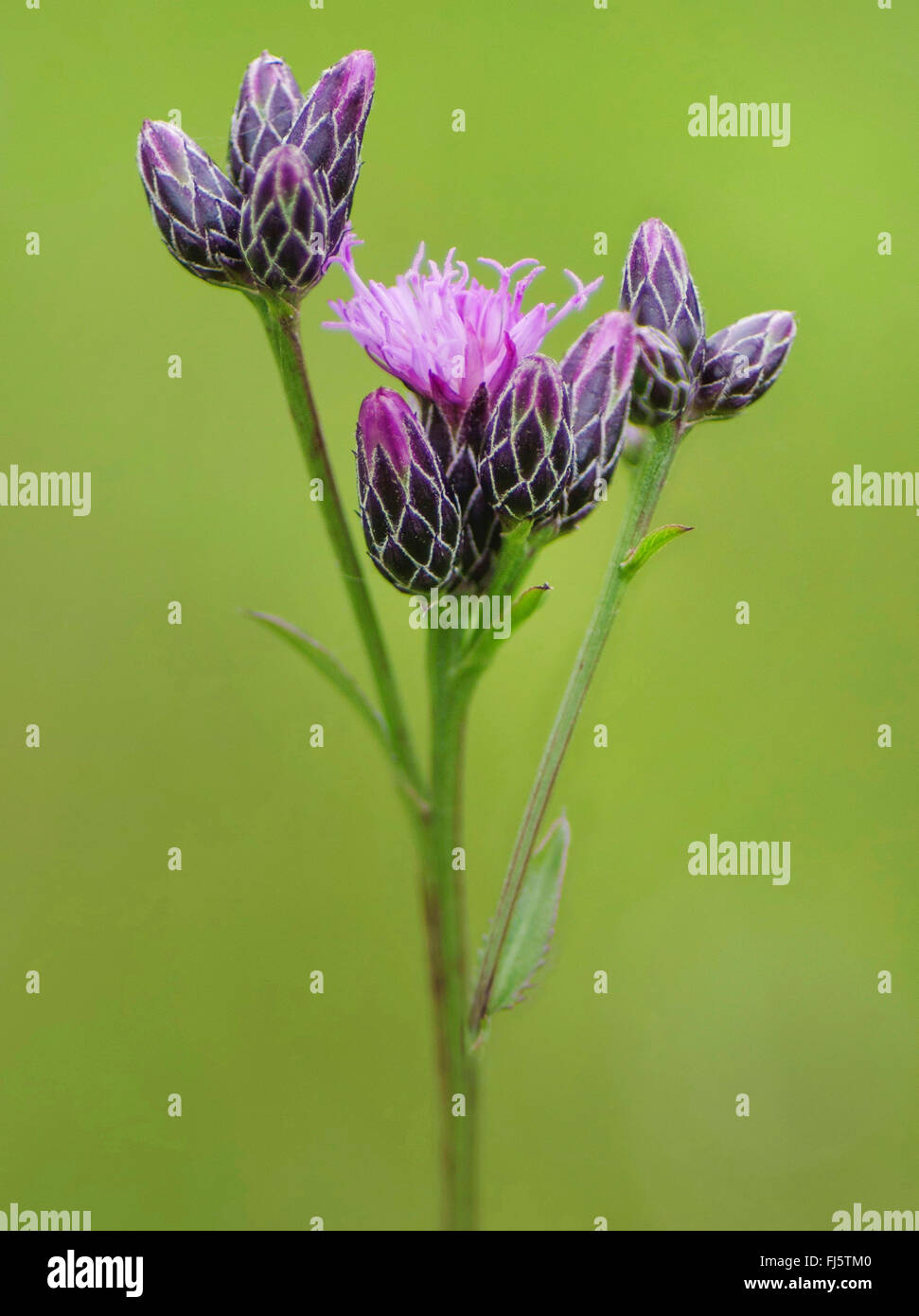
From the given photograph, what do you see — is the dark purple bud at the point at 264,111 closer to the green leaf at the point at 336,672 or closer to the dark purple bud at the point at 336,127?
the dark purple bud at the point at 336,127

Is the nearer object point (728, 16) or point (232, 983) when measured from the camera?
point (232, 983)

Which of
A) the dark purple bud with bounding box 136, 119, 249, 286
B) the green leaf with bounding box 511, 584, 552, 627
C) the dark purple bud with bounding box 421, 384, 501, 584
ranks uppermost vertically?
the dark purple bud with bounding box 136, 119, 249, 286

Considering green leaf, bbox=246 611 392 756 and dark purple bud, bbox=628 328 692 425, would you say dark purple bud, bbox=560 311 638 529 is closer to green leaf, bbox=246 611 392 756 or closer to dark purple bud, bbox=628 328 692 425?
dark purple bud, bbox=628 328 692 425

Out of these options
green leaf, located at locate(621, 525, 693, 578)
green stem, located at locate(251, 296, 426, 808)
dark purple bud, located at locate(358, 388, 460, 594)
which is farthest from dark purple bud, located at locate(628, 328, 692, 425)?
green stem, located at locate(251, 296, 426, 808)

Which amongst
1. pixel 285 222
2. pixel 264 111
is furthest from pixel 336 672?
pixel 264 111

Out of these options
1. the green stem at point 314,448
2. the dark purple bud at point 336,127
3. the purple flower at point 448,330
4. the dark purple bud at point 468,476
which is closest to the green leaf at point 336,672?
the green stem at point 314,448
